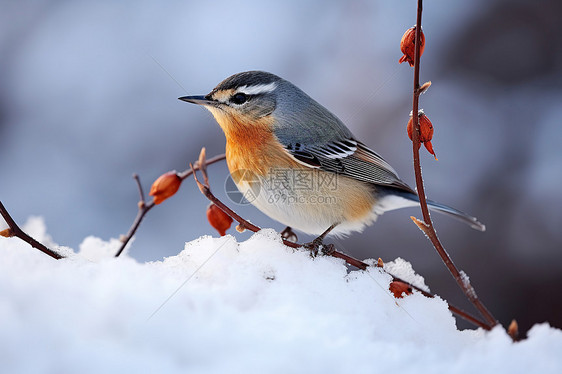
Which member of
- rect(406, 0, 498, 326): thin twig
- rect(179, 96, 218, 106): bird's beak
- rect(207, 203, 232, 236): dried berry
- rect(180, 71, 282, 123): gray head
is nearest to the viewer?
rect(406, 0, 498, 326): thin twig

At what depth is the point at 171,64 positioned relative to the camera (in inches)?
179

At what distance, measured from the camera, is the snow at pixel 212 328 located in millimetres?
1081

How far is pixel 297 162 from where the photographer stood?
252 cm

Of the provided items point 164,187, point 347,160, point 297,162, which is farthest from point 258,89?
→ point 164,187

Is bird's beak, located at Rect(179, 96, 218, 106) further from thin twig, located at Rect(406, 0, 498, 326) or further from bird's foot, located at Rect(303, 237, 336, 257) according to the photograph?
thin twig, located at Rect(406, 0, 498, 326)

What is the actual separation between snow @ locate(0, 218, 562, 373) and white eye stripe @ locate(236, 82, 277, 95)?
1364 millimetres

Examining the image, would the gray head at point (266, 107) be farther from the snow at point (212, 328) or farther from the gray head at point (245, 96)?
the snow at point (212, 328)

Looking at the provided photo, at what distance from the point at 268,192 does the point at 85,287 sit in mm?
1261

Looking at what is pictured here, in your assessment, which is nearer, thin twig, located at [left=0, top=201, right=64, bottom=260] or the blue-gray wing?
thin twig, located at [left=0, top=201, right=64, bottom=260]

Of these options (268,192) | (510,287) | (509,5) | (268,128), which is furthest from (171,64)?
(510,287)

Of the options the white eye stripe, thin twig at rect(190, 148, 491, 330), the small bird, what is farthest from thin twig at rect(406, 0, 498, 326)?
the white eye stripe

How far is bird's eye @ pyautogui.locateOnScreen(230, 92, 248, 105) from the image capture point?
259 cm

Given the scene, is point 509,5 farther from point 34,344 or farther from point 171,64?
point 34,344

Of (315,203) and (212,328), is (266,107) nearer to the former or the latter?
(315,203)
